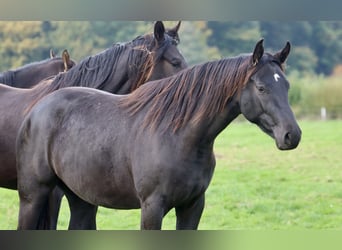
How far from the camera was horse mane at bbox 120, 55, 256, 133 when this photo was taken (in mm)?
3256

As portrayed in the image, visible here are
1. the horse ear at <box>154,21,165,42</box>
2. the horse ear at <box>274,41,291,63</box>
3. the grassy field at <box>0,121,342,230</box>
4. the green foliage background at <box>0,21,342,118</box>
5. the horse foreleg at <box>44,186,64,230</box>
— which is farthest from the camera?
the green foliage background at <box>0,21,342,118</box>

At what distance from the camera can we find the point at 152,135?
132 inches

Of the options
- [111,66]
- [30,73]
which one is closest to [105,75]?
[111,66]

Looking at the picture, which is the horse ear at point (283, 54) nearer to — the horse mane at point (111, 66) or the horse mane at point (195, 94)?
the horse mane at point (195, 94)

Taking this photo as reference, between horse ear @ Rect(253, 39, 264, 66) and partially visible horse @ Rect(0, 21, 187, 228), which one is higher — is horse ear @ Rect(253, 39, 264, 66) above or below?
above

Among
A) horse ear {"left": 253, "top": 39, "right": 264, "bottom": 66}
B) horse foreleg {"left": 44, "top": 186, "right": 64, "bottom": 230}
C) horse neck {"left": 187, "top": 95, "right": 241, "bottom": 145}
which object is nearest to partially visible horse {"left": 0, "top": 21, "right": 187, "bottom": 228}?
horse foreleg {"left": 44, "top": 186, "right": 64, "bottom": 230}

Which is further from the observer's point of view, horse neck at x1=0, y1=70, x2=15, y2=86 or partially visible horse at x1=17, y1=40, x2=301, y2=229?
horse neck at x1=0, y1=70, x2=15, y2=86

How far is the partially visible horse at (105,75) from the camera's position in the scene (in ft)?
14.0

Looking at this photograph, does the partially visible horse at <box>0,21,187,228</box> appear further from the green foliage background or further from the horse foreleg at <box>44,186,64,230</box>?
the green foliage background

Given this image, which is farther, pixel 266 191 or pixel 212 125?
pixel 266 191

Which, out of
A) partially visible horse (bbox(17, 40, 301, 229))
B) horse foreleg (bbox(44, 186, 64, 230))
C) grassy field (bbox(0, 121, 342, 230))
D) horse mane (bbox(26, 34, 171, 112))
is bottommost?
grassy field (bbox(0, 121, 342, 230))

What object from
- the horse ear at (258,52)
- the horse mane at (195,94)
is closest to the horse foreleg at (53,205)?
the horse mane at (195,94)

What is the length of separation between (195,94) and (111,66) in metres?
1.25

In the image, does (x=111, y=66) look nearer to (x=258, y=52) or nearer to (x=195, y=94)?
(x=195, y=94)
